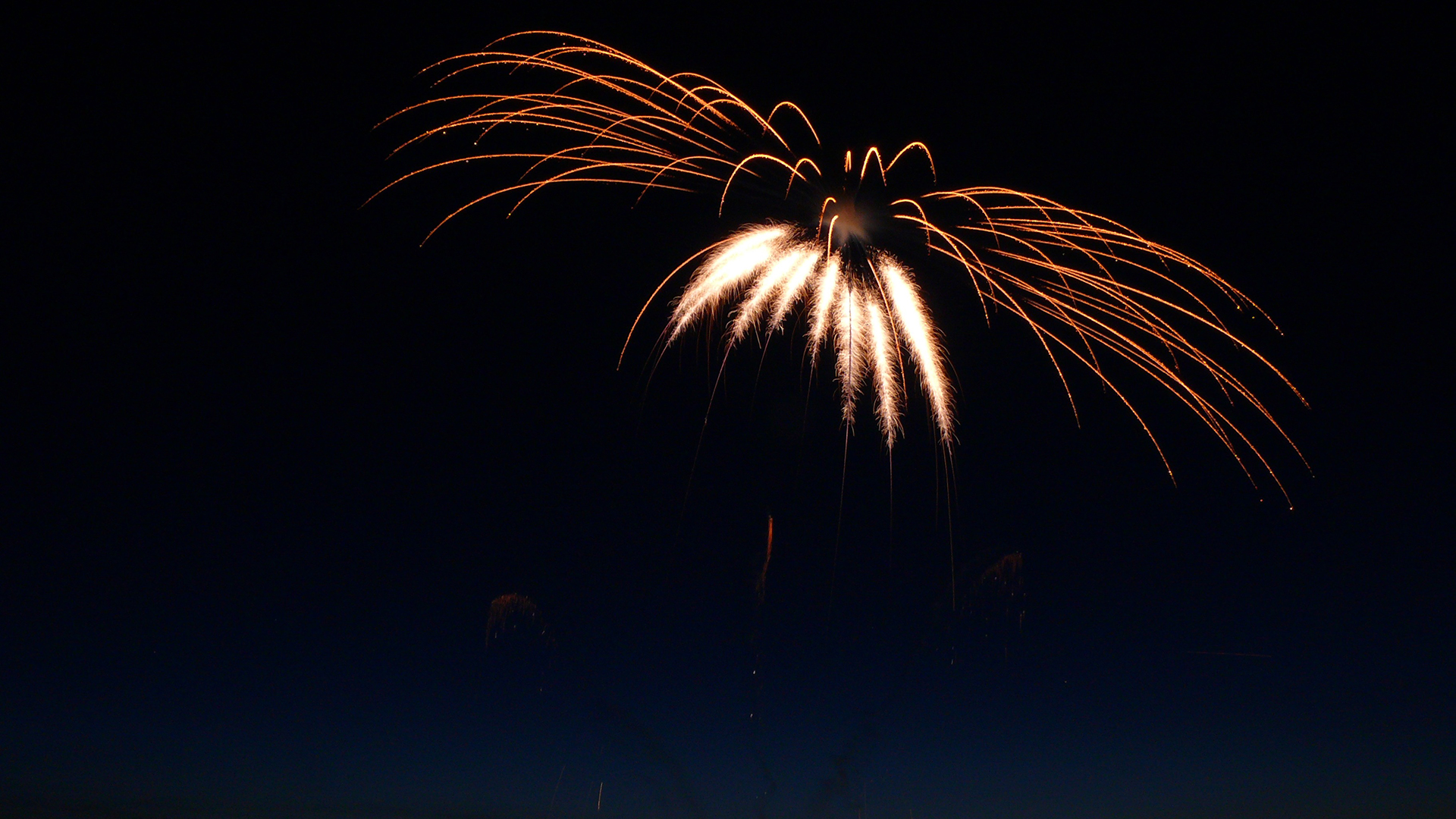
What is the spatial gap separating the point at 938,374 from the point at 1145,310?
3355mm

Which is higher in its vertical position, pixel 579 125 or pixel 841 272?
pixel 579 125

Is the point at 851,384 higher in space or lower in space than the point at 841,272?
lower

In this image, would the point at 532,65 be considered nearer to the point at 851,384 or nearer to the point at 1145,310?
the point at 851,384

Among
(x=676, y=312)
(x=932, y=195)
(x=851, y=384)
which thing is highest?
(x=932, y=195)

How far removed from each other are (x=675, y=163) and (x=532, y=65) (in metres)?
2.57

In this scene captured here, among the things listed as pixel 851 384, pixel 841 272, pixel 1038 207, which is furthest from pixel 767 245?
pixel 1038 207

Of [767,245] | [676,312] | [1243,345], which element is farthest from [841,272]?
[1243,345]

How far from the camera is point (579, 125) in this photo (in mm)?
21203

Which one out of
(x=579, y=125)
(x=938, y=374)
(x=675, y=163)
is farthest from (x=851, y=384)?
(x=579, y=125)

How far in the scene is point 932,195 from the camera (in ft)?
70.8

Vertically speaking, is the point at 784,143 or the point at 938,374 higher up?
the point at 784,143

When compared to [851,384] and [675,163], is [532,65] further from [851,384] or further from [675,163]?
[851,384]

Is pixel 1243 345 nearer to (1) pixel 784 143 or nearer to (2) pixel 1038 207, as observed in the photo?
(2) pixel 1038 207

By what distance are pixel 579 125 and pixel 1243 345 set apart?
10483 mm
